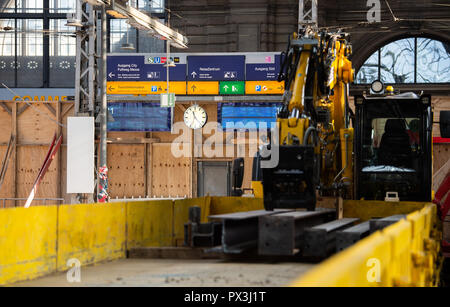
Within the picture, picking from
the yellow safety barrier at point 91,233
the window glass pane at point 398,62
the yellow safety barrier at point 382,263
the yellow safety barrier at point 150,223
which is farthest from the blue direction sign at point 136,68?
the yellow safety barrier at point 382,263

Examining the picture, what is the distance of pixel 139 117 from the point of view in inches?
1237

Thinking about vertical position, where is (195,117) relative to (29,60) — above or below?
below

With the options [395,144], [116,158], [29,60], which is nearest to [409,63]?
[116,158]

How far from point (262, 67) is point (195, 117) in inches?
138

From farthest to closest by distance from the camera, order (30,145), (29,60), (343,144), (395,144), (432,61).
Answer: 1. (29,60)
2. (432,61)
3. (30,145)
4. (343,144)
5. (395,144)

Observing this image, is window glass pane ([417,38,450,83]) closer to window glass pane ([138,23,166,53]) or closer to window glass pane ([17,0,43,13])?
window glass pane ([138,23,166,53])

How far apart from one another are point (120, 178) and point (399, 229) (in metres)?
25.9

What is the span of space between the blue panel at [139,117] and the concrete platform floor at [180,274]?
21481 millimetres

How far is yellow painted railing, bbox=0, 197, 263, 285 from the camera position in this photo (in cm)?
799

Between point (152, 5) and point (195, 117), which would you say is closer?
point (195, 117)

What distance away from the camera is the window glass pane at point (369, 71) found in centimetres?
3506

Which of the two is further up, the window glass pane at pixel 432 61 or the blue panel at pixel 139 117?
the window glass pane at pixel 432 61

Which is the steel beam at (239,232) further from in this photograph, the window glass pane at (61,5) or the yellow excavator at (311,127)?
the window glass pane at (61,5)

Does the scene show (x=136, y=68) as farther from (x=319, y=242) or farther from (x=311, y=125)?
(x=319, y=242)
